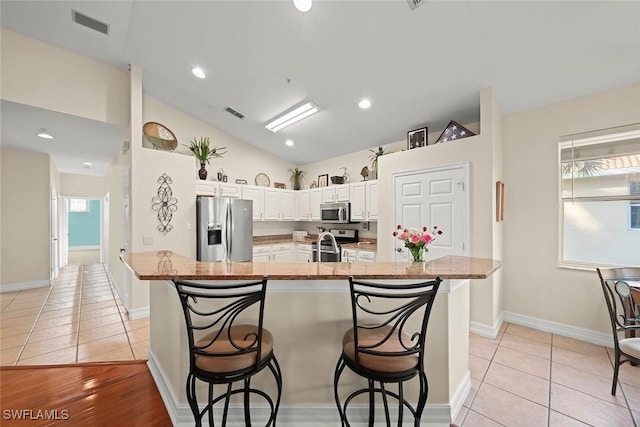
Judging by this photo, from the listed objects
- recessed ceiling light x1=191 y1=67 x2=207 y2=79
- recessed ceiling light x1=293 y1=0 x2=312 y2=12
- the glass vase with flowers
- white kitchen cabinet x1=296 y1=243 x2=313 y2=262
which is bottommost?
Result: white kitchen cabinet x1=296 y1=243 x2=313 y2=262

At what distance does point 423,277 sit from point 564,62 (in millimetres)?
2715

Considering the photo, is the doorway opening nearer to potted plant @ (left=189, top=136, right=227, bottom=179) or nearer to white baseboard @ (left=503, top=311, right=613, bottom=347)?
potted plant @ (left=189, top=136, right=227, bottom=179)

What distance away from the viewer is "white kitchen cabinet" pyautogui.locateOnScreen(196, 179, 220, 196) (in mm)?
4449

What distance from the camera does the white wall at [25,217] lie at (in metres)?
4.65

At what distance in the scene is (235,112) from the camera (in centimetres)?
438

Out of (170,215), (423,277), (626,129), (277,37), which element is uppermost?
(277,37)

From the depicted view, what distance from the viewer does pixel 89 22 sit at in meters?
2.89

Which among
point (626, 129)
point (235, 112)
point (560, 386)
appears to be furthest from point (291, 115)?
point (560, 386)

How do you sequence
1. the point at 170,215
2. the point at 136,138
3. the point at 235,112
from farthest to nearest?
the point at 235,112
the point at 170,215
the point at 136,138

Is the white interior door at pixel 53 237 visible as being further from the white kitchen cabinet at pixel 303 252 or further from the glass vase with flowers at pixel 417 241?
the glass vase with flowers at pixel 417 241

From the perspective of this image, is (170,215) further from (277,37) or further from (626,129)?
(626,129)

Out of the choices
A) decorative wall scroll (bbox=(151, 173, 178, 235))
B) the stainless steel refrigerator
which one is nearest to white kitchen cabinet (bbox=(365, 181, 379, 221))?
the stainless steel refrigerator

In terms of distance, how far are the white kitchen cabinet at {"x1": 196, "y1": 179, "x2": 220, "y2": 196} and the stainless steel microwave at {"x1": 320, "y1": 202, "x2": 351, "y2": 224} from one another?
204 centimetres

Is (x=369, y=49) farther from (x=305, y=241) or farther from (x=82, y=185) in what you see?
(x=82, y=185)
